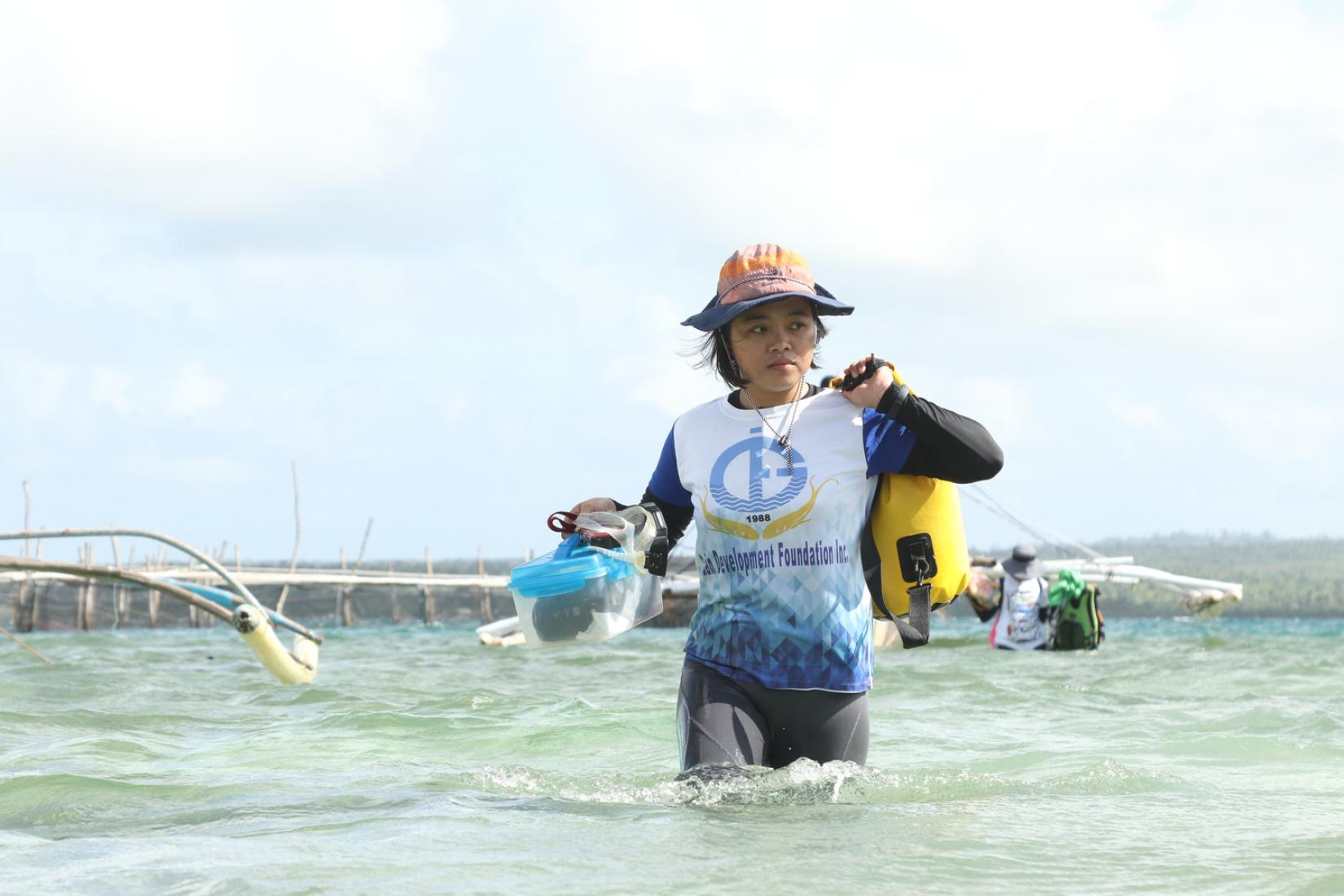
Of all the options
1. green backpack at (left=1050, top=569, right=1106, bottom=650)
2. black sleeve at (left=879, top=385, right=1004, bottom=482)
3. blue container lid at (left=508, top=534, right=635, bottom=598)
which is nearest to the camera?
black sleeve at (left=879, top=385, right=1004, bottom=482)

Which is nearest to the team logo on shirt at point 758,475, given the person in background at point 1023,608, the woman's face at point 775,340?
the woman's face at point 775,340

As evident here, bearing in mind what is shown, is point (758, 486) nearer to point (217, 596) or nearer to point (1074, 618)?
point (217, 596)

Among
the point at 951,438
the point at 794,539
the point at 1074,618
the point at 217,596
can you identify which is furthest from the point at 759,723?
the point at 1074,618

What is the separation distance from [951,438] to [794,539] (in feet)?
1.86

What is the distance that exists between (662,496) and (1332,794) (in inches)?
108

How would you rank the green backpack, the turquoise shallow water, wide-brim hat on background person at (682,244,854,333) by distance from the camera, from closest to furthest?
the turquoise shallow water, wide-brim hat on background person at (682,244,854,333), the green backpack

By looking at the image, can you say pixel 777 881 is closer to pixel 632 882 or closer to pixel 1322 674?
pixel 632 882

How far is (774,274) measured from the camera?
4309 mm

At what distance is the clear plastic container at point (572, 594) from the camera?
4.48m

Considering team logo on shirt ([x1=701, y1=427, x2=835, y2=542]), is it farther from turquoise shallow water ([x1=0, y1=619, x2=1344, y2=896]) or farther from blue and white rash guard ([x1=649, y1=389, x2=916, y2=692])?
turquoise shallow water ([x1=0, y1=619, x2=1344, y2=896])

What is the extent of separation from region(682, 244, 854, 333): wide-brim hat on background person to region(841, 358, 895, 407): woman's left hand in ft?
0.85

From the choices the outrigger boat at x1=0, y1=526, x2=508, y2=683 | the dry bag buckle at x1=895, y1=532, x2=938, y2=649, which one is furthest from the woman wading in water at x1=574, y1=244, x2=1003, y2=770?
the outrigger boat at x1=0, y1=526, x2=508, y2=683

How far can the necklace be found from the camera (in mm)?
4328

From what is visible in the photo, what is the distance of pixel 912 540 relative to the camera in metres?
4.29
